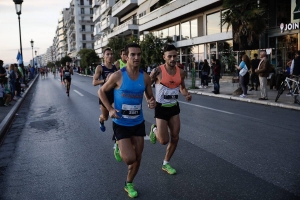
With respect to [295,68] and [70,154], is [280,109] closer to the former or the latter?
[295,68]

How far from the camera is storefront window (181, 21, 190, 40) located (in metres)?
31.3

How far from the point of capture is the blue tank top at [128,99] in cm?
371

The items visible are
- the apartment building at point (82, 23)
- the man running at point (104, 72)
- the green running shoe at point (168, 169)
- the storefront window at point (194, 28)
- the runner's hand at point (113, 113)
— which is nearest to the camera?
the runner's hand at point (113, 113)

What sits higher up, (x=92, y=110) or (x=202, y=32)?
(x=202, y=32)

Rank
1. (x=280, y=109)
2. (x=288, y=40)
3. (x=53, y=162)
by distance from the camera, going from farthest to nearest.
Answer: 1. (x=288, y=40)
2. (x=280, y=109)
3. (x=53, y=162)

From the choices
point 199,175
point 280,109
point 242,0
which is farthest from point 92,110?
point 242,0

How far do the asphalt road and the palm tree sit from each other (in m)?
8.03

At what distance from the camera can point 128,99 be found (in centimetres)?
374

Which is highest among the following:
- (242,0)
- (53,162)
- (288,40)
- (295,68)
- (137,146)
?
(242,0)

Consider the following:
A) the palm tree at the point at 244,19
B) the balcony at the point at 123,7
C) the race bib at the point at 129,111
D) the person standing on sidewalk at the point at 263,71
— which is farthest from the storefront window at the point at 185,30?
the race bib at the point at 129,111

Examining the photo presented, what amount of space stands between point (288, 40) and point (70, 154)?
17.8m

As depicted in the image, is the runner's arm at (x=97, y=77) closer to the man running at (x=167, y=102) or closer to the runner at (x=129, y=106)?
the man running at (x=167, y=102)

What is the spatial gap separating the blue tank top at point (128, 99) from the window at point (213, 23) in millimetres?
24114

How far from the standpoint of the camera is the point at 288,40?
19.6 m
